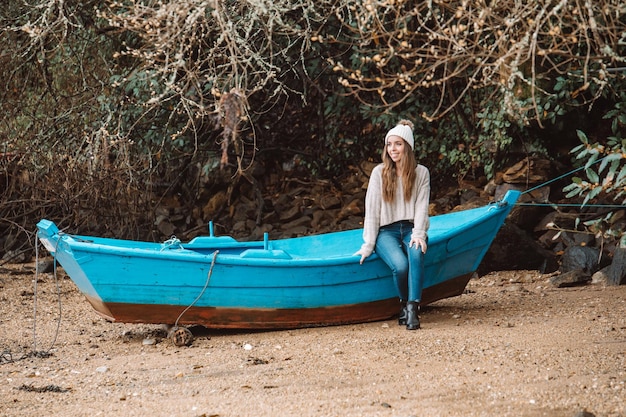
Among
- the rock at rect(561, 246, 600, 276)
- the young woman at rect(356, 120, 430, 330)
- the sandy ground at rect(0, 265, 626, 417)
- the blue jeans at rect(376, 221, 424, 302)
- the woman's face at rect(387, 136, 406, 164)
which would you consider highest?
Result: the woman's face at rect(387, 136, 406, 164)

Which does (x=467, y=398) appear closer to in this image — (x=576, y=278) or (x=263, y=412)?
(x=263, y=412)

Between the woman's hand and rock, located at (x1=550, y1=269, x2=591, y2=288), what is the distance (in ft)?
7.73

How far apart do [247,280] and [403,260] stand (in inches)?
41.2

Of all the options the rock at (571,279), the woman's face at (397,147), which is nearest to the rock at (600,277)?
the rock at (571,279)

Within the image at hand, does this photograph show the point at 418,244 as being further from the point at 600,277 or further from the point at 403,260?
the point at 600,277

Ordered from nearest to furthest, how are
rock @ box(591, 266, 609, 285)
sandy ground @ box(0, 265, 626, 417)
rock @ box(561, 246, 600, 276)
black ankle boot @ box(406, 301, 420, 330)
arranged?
sandy ground @ box(0, 265, 626, 417) → black ankle boot @ box(406, 301, 420, 330) → rock @ box(591, 266, 609, 285) → rock @ box(561, 246, 600, 276)

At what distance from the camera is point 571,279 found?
761 centimetres

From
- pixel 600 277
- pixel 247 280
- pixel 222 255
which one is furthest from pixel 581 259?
pixel 222 255

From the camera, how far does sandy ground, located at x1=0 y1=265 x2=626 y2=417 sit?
4086 millimetres

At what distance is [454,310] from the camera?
6602 mm

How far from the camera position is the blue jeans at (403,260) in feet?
19.0

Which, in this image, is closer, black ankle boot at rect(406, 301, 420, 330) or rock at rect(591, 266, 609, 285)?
black ankle boot at rect(406, 301, 420, 330)

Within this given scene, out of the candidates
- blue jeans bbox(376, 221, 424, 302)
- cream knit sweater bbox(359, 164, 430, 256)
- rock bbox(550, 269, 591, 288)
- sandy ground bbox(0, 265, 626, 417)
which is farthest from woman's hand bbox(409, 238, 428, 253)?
rock bbox(550, 269, 591, 288)

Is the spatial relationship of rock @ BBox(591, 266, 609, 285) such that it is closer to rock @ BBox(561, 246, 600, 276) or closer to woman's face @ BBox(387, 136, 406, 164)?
rock @ BBox(561, 246, 600, 276)
